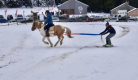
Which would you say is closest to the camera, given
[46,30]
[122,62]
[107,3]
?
[122,62]

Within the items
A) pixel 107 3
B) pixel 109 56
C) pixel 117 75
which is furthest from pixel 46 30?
pixel 107 3

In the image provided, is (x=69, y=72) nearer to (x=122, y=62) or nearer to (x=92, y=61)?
(x=92, y=61)

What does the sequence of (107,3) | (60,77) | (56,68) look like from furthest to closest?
(107,3) → (56,68) → (60,77)

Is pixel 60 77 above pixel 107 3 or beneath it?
beneath

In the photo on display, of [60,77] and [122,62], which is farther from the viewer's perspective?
[122,62]

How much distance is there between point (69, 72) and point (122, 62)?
2323 millimetres

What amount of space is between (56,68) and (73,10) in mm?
56114

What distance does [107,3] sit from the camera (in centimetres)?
7100

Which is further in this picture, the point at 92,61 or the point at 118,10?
the point at 118,10

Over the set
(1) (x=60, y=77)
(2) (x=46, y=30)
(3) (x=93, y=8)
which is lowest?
(1) (x=60, y=77)

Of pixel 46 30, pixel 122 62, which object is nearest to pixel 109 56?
pixel 122 62

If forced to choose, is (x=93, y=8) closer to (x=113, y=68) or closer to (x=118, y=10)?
(x=118, y=10)

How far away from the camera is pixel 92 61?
7.34 metres

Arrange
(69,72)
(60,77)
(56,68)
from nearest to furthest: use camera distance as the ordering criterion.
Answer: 1. (60,77)
2. (69,72)
3. (56,68)
